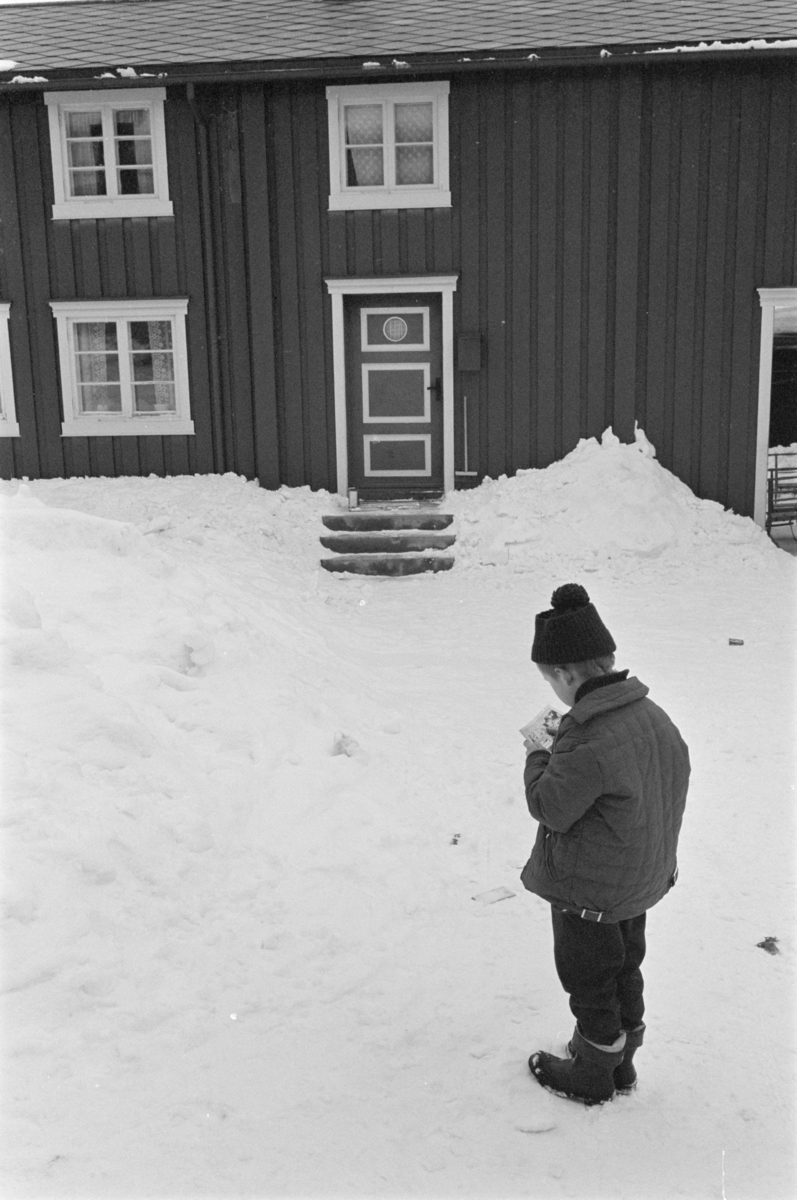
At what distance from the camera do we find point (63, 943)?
3.75 meters

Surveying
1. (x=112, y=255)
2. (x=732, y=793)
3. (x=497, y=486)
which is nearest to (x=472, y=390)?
(x=497, y=486)

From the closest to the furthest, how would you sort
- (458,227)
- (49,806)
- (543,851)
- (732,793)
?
(543,851)
(49,806)
(732,793)
(458,227)

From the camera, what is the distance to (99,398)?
13.7m

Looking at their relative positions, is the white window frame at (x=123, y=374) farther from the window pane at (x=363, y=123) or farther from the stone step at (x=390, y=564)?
the stone step at (x=390, y=564)

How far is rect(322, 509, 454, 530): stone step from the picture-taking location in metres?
12.0

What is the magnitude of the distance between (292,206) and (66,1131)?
11731 mm

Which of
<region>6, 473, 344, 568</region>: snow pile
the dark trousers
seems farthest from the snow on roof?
the dark trousers

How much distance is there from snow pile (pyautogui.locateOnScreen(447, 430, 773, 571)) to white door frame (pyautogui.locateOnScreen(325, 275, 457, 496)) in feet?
3.00

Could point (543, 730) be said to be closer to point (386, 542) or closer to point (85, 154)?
point (386, 542)

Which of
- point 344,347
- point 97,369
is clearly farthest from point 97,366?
point 344,347

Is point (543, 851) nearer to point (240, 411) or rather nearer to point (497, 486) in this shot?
point (497, 486)

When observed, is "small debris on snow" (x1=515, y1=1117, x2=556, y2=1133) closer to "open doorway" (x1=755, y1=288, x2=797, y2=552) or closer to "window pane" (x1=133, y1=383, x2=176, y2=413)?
"open doorway" (x1=755, y1=288, x2=797, y2=552)

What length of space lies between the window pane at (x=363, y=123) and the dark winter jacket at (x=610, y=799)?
1130cm

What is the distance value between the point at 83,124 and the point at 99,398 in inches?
132
